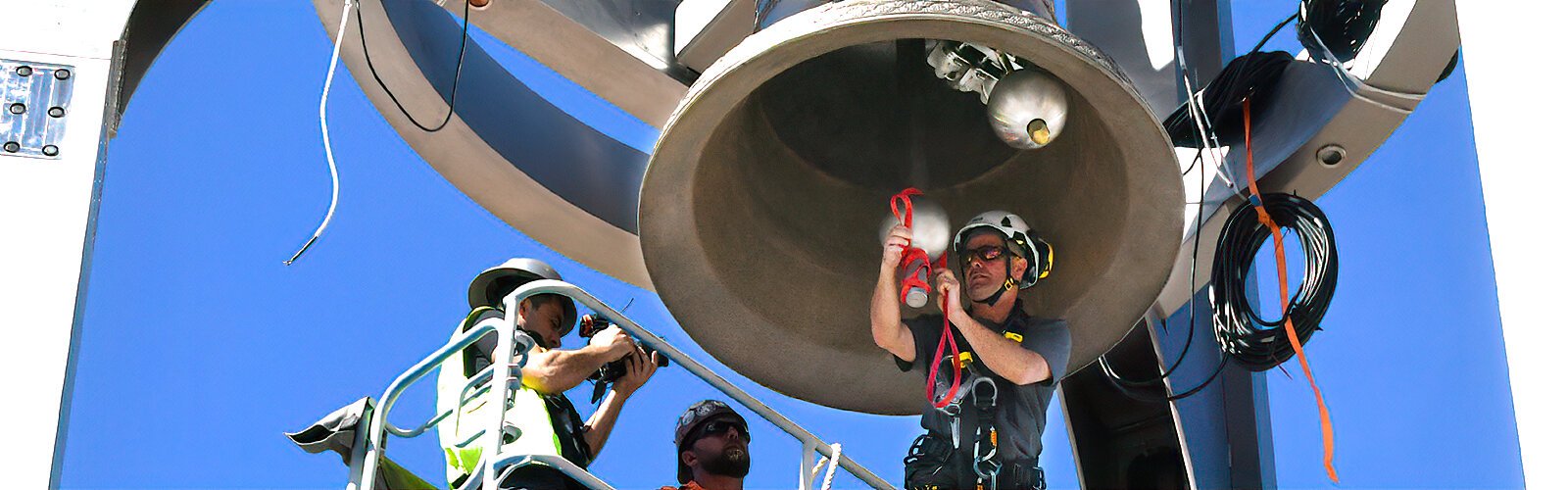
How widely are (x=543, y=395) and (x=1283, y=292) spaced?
6.89ft

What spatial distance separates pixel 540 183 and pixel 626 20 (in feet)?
1.91

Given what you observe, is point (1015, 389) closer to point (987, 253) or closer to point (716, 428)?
point (987, 253)

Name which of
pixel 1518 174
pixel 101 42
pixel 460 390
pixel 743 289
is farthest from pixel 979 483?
pixel 101 42

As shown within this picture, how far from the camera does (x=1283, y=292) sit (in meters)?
6.63

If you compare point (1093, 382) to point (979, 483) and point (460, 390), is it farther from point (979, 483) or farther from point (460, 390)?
point (460, 390)

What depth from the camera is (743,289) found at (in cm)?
610

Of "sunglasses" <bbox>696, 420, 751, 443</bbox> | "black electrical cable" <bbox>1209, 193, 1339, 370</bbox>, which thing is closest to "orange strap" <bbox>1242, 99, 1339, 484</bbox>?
"black electrical cable" <bbox>1209, 193, 1339, 370</bbox>

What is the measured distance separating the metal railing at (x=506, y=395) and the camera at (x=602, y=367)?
1.32ft

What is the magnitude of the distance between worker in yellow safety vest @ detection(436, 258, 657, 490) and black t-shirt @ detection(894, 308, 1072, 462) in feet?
2.57

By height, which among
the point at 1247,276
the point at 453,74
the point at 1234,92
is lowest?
the point at 1247,276

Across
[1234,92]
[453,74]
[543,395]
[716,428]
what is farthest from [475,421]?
[1234,92]

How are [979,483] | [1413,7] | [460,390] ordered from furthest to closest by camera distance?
[1413,7] < [979,483] < [460,390]

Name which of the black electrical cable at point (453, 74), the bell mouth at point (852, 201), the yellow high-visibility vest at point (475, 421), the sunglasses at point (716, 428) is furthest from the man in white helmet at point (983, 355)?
the black electrical cable at point (453, 74)

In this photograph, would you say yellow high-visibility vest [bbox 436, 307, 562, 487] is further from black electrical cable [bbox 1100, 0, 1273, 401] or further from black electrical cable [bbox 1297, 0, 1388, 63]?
black electrical cable [bbox 1297, 0, 1388, 63]
